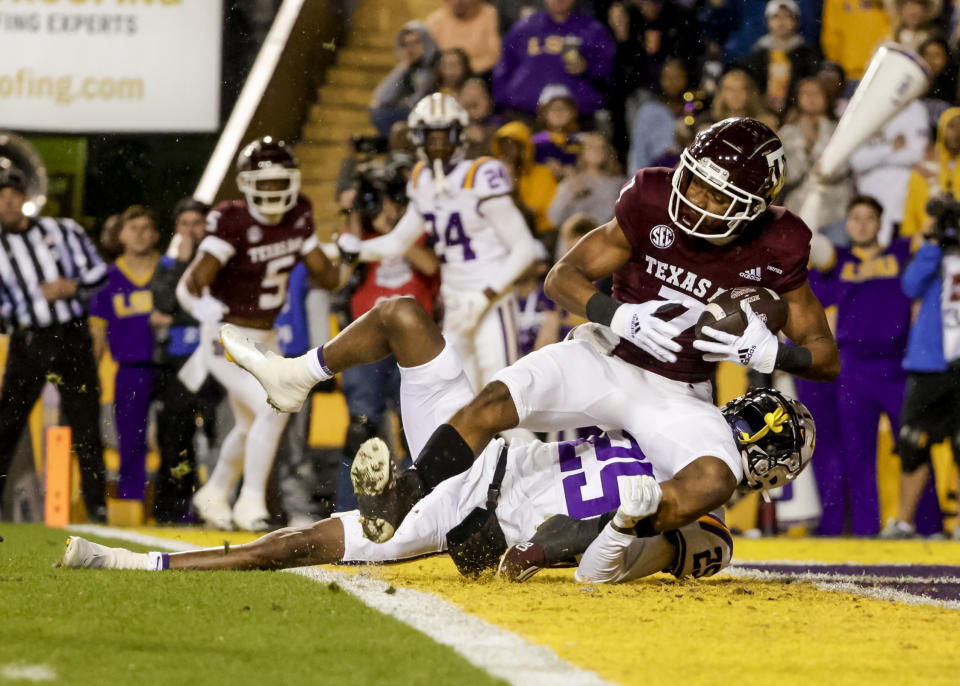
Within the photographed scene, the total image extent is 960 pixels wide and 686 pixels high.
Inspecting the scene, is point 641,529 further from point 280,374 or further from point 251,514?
point 251,514

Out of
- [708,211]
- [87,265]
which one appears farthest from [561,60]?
[708,211]

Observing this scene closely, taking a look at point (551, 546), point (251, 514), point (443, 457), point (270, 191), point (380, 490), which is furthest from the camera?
point (270, 191)

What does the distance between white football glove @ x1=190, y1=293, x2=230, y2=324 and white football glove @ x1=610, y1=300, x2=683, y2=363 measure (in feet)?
11.0

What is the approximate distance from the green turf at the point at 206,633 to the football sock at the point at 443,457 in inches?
16.0

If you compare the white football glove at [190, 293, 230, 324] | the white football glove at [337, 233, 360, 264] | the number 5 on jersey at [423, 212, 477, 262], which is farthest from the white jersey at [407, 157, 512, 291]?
the white football glove at [190, 293, 230, 324]

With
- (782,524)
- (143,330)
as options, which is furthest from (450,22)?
(782,524)

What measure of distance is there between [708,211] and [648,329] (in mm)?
450

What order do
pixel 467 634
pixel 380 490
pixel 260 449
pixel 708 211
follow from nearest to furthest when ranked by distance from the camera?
pixel 467 634 → pixel 380 490 → pixel 708 211 → pixel 260 449

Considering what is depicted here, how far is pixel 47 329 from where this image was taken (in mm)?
7801

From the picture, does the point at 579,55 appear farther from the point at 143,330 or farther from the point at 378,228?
the point at 143,330

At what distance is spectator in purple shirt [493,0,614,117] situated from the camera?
939 cm

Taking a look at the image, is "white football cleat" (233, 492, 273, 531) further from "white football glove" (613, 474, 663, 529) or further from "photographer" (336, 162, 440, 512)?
"white football glove" (613, 474, 663, 529)

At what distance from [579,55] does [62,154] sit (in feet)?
11.4

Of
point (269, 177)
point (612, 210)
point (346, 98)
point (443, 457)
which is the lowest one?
point (443, 457)
